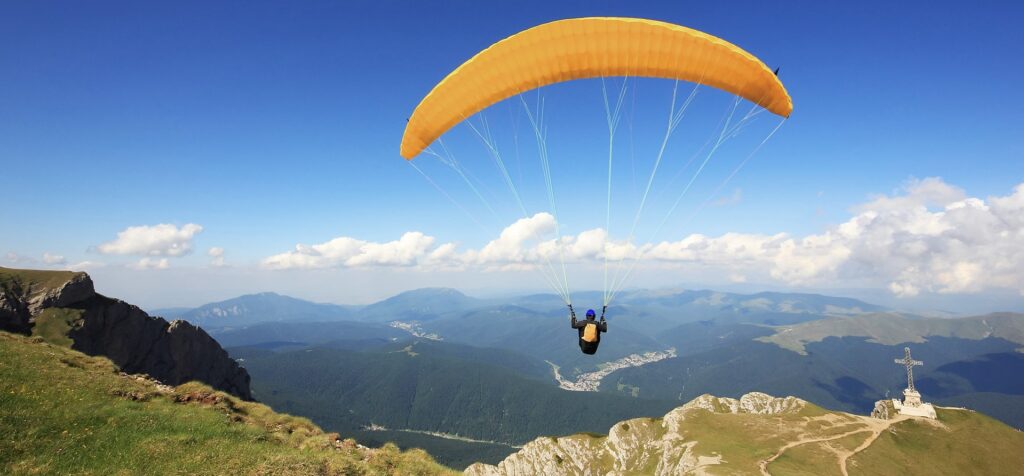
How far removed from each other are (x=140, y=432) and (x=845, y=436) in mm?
89826

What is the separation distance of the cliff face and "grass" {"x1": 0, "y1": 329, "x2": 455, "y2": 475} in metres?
50.9

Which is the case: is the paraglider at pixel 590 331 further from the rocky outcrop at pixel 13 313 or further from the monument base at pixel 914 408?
the monument base at pixel 914 408

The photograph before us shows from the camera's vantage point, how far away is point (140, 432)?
51.4 feet

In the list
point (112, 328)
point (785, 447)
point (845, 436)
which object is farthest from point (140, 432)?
point (112, 328)

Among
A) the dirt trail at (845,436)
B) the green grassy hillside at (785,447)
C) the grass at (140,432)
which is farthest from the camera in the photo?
the green grassy hillside at (785,447)

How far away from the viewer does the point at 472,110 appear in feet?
66.7

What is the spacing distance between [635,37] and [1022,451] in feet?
325

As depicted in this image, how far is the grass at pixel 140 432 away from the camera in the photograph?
44.9 ft

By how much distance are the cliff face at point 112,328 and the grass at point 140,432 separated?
50.9 metres

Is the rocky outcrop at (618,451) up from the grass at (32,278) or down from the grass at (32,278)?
down

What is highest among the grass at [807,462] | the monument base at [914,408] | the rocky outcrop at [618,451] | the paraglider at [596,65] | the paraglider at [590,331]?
the paraglider at [596,65]

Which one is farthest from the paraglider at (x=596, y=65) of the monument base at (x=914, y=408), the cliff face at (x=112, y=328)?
the monument base at (x=914, y=408)

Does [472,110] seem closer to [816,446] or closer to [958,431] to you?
[816,446]

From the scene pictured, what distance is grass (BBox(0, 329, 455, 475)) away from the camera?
13.7m
